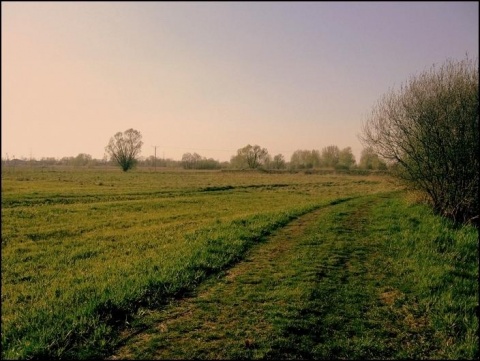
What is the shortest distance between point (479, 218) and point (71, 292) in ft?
53.5

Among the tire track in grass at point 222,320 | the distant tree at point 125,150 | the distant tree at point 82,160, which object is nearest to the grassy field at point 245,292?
the tire track in grass at point 222,320

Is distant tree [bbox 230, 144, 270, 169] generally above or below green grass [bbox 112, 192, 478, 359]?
above

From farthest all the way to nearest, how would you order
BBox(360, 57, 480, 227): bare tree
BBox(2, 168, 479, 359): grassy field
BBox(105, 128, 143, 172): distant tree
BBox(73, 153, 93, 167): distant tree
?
BBox(73, 153, 93, 167): distant tree, BBox(105, 128, 143, 172): distant tree, BBox(360, 57, 480, 227): bare tree, BBox(2, 168, 479, 359): grassy field

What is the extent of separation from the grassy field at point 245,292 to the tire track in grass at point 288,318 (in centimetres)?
3

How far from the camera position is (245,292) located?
762cm

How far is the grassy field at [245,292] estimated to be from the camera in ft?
17.8

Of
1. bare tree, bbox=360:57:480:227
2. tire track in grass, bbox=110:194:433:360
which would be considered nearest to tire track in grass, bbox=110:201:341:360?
tire track in grass, bbox=110:194:433:360

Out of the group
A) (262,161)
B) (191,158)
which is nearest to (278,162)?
(262,161)

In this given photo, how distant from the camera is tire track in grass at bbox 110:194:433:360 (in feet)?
17.2

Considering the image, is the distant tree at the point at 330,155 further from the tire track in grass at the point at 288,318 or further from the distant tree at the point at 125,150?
the tire track in grass at the point at 288,318

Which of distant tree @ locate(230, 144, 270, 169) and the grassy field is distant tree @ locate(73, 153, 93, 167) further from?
the grassy field

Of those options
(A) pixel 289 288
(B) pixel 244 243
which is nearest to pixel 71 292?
(A) pixel 289 288

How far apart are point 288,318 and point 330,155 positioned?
156m

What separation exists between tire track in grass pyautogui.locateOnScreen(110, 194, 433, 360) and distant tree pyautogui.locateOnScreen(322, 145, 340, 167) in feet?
454
